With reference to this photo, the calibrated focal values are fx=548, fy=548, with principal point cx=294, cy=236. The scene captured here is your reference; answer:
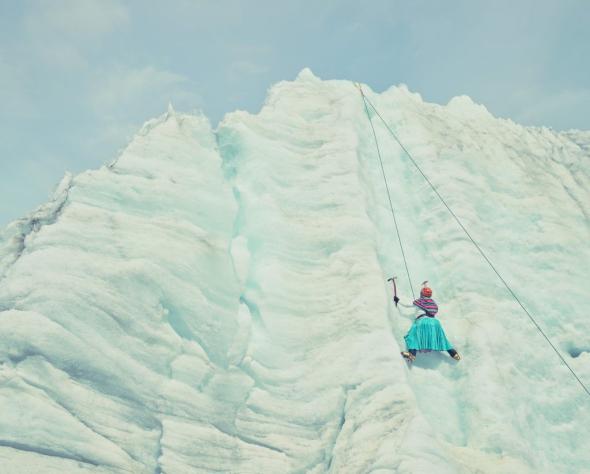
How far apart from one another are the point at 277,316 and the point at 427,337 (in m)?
1.97

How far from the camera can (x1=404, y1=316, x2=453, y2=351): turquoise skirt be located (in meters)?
7.07

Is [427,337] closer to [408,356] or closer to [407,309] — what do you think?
[408,356]

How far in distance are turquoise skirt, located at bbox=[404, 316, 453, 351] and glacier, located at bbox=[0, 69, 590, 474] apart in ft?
0.72

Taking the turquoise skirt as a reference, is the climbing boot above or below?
below

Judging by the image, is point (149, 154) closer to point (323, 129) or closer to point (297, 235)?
point (297, 235)

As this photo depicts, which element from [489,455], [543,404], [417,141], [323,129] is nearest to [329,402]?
[489,455]

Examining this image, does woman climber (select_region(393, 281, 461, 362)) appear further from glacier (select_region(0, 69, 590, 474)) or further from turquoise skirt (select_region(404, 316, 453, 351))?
glacier (select_region(0, 69, 590, 474))

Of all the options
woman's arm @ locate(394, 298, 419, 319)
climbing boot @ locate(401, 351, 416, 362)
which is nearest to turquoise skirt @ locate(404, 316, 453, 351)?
climbing boot @ locate(401, 351, 416, 362)

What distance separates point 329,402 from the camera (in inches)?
246

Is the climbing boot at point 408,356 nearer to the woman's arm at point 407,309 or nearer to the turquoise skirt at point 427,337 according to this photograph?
the turquoise skirt at point 427,337

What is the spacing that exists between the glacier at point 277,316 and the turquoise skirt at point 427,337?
22cm

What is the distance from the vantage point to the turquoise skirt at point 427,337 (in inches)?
278

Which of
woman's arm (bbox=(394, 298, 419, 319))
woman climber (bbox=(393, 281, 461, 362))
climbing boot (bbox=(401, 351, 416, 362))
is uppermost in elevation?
woman's arm (bbox=(394, 298, 419, 319))

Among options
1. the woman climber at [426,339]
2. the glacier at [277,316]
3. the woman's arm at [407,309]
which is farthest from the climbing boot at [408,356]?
the woman's arm at [407,309]
